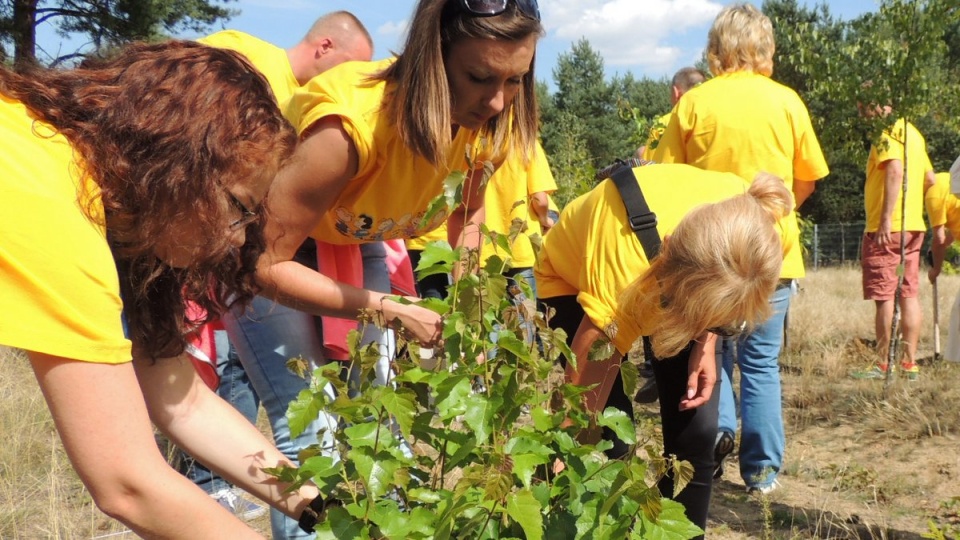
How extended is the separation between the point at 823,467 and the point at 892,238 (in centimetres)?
226

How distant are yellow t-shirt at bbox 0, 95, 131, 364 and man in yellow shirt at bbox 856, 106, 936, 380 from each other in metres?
5.16

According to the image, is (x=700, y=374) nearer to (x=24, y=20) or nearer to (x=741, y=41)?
(x=741, y=41)

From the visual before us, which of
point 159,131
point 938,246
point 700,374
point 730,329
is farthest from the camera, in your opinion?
point 938,246

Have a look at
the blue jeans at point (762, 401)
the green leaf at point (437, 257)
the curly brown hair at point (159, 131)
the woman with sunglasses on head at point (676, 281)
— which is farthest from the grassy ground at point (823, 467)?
the curly brown hair at point (159, 131)

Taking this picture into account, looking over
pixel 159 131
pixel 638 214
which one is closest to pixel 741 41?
pixel 638 214

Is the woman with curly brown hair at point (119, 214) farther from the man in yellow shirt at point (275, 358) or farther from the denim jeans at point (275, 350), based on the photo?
the denim jeans at point (275, 350)

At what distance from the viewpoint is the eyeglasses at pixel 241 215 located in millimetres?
1500

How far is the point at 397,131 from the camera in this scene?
209 centimetres

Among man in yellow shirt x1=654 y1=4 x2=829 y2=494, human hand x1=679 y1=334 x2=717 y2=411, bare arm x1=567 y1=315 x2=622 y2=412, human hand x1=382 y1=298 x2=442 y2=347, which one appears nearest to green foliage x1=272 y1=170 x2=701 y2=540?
human hand x1=382 y1=298 x2=442 y2=347

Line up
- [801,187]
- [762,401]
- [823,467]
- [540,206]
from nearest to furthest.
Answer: [762,401] → [801,187] → [823,467] → [540,206]

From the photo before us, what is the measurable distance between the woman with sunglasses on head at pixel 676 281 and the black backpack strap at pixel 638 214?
0.07 feet

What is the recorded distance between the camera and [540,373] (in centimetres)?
161

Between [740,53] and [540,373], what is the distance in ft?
8.62

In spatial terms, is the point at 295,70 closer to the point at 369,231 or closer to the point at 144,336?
the point at 369,231
